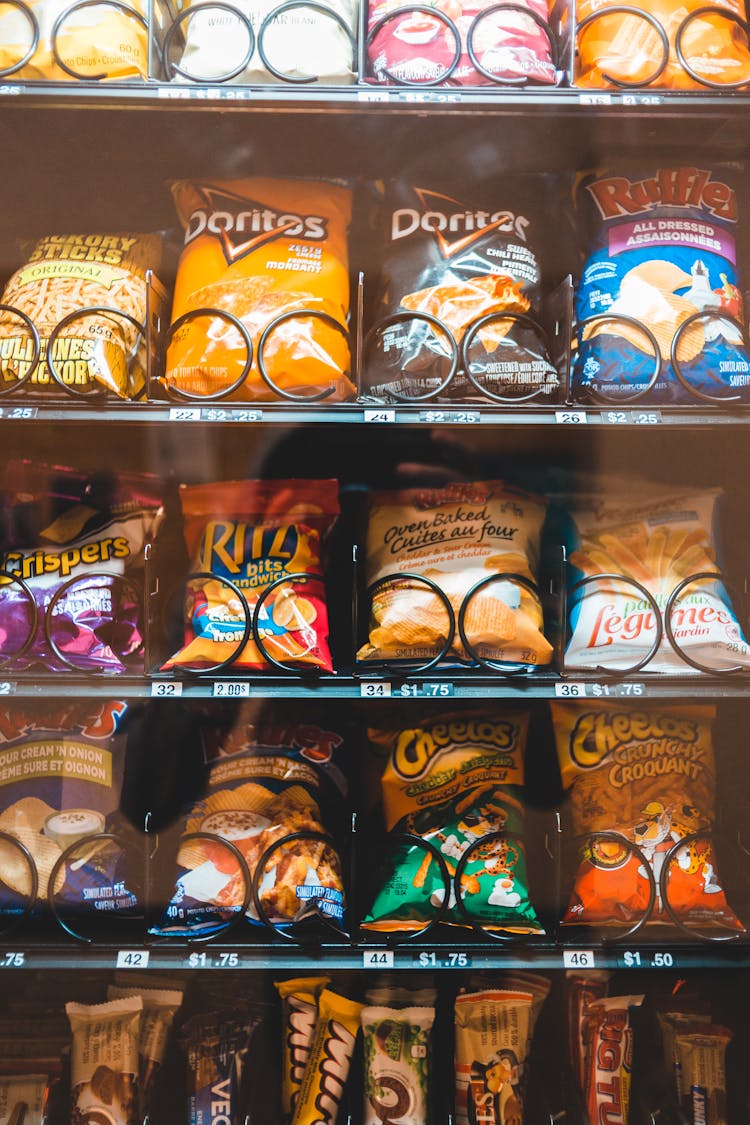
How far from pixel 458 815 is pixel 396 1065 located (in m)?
0.38

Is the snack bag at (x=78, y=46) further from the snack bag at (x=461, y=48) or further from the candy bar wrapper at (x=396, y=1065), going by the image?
the candy bar wrapper at (x=396, y=1065)

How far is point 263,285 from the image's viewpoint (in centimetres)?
129

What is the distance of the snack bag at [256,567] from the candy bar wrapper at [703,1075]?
32.8 inches

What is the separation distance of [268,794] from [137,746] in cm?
24

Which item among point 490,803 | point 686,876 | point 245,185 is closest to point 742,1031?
point 686,876

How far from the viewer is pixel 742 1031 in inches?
52.5

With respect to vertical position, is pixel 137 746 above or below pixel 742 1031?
Result: above

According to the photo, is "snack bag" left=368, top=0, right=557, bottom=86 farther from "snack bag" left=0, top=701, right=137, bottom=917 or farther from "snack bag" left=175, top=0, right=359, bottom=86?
"snack bag" left=0, top=701, right=137, bottom=917

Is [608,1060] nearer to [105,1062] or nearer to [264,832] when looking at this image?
[264,832]

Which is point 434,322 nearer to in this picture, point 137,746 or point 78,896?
point 137,746

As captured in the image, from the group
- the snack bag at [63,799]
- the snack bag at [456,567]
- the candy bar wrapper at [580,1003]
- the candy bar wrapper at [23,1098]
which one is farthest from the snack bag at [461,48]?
the candy bar wrapper at [23,1098]

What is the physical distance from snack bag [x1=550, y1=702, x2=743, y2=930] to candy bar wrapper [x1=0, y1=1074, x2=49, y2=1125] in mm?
851

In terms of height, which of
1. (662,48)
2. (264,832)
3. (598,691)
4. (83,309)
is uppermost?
(662,48)

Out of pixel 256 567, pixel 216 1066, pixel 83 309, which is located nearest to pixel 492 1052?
pixel 216 1066
